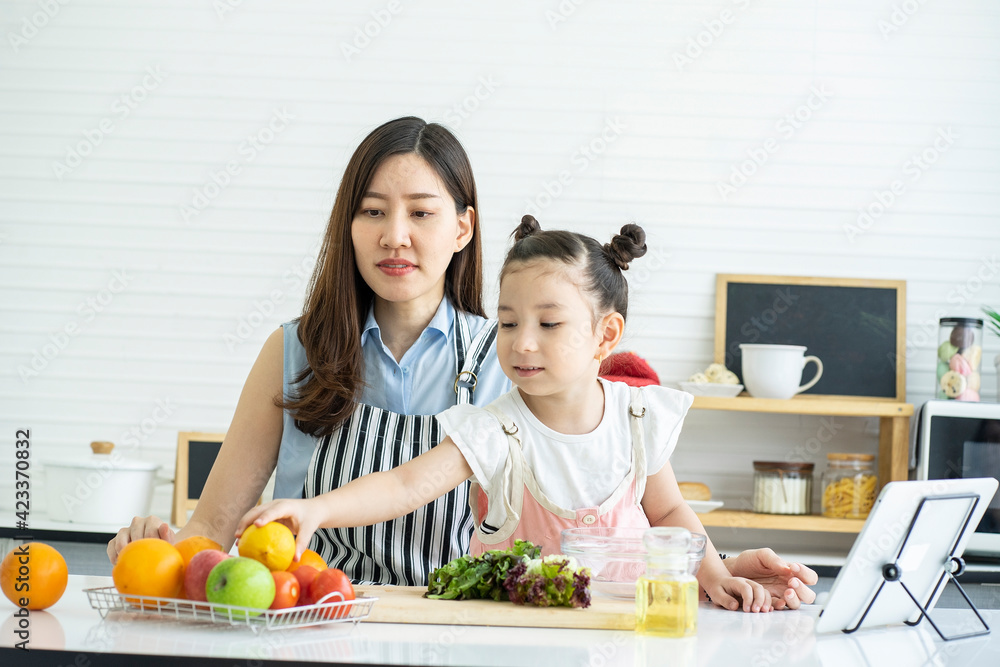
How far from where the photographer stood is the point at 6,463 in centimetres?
409

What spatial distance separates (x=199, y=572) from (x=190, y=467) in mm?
2797

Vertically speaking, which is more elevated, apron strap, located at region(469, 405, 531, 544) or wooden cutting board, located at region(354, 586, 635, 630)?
→ apron strap, located at region(469, 405, 531, 544)

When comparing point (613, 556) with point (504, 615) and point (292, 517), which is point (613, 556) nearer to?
point (504, 615)

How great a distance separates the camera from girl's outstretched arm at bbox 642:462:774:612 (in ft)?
4.52

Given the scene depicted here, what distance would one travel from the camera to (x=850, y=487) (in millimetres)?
3637

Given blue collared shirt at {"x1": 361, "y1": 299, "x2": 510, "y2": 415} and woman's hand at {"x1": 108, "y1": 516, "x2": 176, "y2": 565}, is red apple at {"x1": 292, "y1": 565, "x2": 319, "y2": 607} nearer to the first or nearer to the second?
woman's hand at {"x1": 108, "y1": 516, "x2": 176, "y2": 565}

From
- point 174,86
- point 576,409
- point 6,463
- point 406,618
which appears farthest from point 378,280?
point 6,463

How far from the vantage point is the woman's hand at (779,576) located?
1407 mm

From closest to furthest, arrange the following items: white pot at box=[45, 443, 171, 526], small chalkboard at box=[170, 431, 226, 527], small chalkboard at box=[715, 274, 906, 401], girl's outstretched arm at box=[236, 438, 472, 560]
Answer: girl's outstretched arm at box=[236, 438, 472, 560] < white pot at box=[45, 443, 171, 526] < small chalkboard at box=[170, 431, 226, 527] < small chalkboard at box=[715, 274, 906, 401]

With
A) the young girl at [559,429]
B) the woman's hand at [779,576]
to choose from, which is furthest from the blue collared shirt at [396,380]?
the woman's hand at [779,576]

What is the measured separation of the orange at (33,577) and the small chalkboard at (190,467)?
8.23 ft

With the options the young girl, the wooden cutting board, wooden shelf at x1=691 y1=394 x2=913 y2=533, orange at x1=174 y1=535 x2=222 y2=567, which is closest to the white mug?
wooden shelf at x1=691 y1=394 x2=913 y2=533

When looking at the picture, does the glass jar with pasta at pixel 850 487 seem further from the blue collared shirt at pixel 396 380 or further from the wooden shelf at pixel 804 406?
the blue collared shirt at pixel 396 380

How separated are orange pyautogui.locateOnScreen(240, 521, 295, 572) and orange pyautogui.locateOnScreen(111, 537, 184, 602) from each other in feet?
0.27
